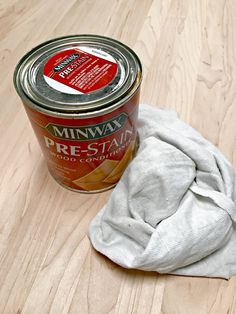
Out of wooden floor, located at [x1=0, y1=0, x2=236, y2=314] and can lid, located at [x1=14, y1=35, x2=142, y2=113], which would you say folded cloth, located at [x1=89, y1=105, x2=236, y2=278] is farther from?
can lid, located at [x1=14, y1=35, x2=142, y2=113]

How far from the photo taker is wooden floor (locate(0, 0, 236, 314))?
524mm

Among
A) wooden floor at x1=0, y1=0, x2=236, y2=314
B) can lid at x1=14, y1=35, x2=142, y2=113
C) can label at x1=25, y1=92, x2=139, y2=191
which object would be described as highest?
can lid at x1=14, y1=35, x2=142, y2=113

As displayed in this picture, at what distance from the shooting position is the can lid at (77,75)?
0.50 metres

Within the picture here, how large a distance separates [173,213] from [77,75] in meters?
0.27

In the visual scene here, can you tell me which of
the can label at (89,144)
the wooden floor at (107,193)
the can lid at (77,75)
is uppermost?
the can lid at (77,75)

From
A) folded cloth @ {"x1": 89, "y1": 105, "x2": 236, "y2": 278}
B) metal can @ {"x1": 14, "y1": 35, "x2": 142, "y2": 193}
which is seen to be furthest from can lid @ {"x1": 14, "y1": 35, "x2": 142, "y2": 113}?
folded cloth @ {"x1": 89, "y1": 105, "x2": 236, "y2": 278}

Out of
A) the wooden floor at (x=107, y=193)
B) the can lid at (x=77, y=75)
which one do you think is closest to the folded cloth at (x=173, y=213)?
the wooden floor at (x=107, y=193)

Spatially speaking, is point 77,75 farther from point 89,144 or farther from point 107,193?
point 107,193

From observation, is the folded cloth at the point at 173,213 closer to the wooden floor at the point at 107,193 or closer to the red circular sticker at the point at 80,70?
the wooden floor at the point at 107,193

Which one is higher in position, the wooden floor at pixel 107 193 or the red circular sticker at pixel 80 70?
the red circular sticker at pixel 80 70

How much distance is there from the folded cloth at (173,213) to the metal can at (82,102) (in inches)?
2.4

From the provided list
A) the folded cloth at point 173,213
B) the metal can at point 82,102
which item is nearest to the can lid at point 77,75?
the metal can at point 82,102

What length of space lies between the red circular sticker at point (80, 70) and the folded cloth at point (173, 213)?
0.49 feet

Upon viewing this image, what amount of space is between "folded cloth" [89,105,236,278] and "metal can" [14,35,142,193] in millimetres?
→ 61
